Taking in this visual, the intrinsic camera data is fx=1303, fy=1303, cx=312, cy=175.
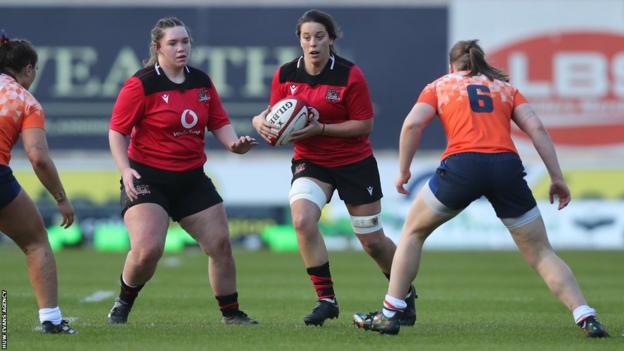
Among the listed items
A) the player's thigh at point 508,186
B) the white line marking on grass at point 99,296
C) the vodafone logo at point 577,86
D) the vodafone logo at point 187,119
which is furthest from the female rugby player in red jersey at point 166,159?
the vodafone logo at point 577,86

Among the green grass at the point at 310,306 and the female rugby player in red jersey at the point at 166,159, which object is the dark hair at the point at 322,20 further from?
the green grass at the point at 310,306


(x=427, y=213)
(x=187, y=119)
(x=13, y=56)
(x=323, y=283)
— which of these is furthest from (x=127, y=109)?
(x=427, y=213)

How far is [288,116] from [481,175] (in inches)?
63.7

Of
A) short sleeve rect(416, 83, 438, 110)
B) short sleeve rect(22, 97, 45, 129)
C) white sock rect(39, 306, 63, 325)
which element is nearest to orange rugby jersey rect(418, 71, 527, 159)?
short sleeve rect(416, 83, 438, 110)

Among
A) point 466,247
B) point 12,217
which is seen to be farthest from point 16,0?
point 12,217

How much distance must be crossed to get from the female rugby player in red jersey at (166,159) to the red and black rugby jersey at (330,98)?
1.78 feet

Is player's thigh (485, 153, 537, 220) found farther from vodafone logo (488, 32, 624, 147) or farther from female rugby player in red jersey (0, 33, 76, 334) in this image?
vodafone logo (488, 32, 624, 147)

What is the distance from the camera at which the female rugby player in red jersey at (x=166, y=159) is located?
8953 millimetres

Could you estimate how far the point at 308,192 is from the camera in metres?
9.31

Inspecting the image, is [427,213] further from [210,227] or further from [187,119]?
[187,119]

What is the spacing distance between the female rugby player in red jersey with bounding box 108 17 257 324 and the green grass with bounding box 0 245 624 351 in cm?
42

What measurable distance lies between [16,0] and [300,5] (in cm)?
538

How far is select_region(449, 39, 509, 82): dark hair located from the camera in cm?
844

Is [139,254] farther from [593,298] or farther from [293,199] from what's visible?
[593,298]
